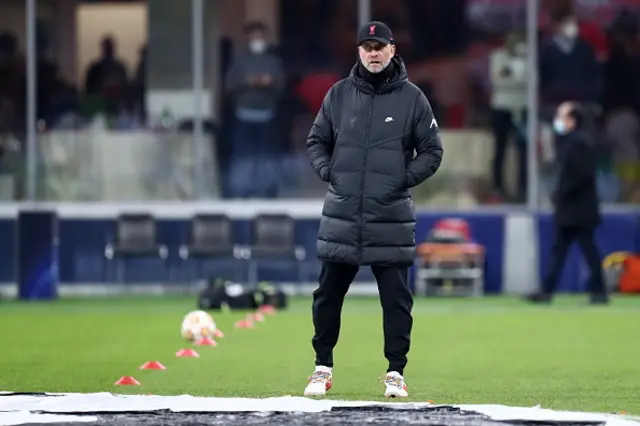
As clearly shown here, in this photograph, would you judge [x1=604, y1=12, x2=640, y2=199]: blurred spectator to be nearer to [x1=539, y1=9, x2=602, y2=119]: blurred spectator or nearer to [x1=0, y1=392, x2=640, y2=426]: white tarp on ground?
[x1=539, y1=9, x2=602, y2=119]: blurred spectator

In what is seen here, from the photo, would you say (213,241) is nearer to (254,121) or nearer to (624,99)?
(254,121)

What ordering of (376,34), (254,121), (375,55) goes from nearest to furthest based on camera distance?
(376,34)
(375,55)
(254,121)

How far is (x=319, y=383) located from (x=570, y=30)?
14830mm

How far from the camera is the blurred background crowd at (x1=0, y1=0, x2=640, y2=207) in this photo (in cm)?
2453

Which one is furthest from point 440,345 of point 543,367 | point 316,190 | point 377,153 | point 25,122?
point 25,122

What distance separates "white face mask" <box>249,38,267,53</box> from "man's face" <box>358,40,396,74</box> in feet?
47.2

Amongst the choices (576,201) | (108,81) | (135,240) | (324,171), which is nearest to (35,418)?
(324,171)

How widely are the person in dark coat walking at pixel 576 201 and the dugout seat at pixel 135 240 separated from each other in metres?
5.94

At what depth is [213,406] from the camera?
30.8 feet

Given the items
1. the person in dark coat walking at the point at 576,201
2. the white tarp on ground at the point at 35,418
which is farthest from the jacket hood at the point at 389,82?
the person in dark coat walking at the point at 576,201

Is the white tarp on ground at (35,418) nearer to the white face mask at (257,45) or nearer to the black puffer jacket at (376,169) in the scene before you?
the black puffer jacket at (376,169)

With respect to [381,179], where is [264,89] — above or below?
above

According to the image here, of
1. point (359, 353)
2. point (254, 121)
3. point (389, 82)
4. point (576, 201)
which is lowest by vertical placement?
point (359, 353)

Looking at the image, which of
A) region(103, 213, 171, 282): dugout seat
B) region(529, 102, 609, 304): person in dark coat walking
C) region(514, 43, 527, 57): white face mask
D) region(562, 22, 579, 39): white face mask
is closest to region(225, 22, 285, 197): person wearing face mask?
region(103, 213, 171, 282): dugout seat
